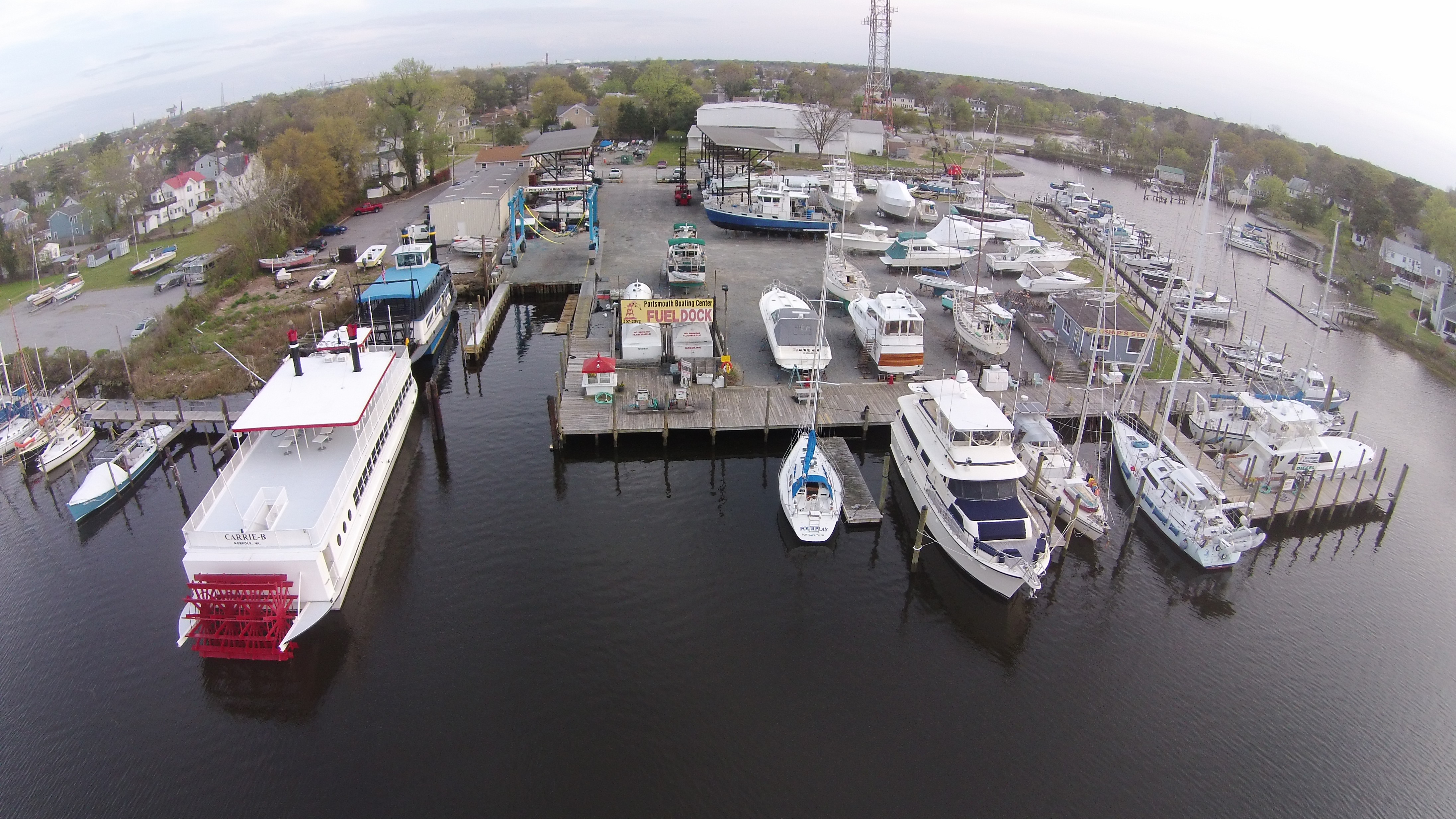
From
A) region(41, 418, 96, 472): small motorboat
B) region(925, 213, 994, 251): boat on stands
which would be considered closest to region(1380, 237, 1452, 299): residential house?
region(925, 213, 994, 251): boat on stands

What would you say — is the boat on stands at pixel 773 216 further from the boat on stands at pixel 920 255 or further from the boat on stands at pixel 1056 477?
the boat on stands at pixel 1056 477

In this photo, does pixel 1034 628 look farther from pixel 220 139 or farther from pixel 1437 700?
pixel 220 139

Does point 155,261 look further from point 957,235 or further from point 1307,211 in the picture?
point 1307,211

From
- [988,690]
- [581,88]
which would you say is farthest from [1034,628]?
A: [581,88]

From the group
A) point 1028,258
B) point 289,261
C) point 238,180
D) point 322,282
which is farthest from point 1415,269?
point 238,180

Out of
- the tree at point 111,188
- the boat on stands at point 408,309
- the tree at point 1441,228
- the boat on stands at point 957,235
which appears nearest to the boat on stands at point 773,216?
the boat on stands at point 957,235

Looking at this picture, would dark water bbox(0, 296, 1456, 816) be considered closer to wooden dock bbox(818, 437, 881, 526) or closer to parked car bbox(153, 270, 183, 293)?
wooden dock bbox(818, 437, 881, 526)

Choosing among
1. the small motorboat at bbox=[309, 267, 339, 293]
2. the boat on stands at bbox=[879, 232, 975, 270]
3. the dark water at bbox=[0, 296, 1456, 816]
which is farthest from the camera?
the boat on stands at bbox=[879, 232, 975, 270]
